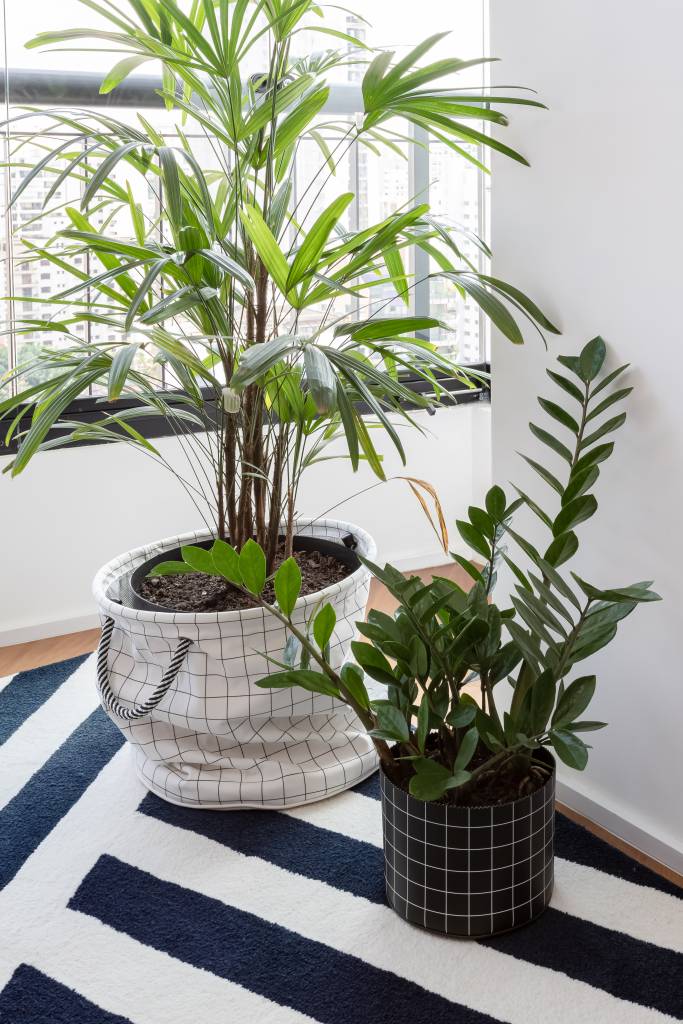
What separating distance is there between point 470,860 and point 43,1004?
1.98ft

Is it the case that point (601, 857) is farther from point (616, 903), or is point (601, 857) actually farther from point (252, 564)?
point (252, 564)

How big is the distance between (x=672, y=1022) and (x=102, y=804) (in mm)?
1023

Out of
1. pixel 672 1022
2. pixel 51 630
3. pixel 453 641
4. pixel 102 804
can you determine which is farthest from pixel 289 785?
pixel 51 630

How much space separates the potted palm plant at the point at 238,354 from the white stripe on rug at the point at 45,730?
26 cm

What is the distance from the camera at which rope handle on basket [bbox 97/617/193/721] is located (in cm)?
158

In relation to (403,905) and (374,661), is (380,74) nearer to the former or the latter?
(374,661)

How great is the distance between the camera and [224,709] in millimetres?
1607

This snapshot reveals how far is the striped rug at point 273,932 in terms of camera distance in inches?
49.3

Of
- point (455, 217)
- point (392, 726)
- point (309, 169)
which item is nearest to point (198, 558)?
point (392, 726)

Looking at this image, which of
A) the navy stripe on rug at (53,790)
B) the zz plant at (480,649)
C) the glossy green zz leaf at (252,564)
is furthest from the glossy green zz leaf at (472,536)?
the navy stripe on rug at (53,790)

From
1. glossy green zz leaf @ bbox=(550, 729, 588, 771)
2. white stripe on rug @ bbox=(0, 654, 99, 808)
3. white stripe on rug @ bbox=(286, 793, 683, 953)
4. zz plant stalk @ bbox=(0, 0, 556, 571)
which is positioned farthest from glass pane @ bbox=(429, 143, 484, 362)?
glossy green zz leaf @ bbox=(550, 729, 588, 771)

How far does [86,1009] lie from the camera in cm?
126

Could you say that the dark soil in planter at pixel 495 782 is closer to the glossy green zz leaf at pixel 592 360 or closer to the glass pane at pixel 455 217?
the glossy green zz leaf at pixel 592 360

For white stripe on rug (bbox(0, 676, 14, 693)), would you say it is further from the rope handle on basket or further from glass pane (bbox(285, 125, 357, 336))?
glass pane (bbox(285, 125, 357, 336))
